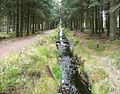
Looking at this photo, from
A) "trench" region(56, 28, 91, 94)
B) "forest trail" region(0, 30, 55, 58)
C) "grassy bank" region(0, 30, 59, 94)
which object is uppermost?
"forest trail" region(0, 30, 55, 58)

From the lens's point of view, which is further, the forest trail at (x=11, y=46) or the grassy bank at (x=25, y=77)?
the forest trail at (x=11, y=46)

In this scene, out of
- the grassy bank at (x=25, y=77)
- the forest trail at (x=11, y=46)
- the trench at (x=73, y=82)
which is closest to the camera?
the grassy bank at (x=25, y=77)

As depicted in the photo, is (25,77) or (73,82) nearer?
(25,77)

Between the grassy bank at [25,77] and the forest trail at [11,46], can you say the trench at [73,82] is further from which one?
the forest trail at [11,46]

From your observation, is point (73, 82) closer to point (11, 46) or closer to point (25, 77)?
point (25, 77)

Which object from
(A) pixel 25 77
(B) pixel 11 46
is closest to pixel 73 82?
(A) pixel 25 77

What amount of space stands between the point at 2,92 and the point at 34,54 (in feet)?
11.9

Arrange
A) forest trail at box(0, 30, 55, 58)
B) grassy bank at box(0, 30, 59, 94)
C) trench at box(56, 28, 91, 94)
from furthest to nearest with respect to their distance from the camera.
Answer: forest trail at box(0, 30, 55, 58)
trench at box(56, 28, 91, 94)
grassy bank at box(0, 30, 59, 94)

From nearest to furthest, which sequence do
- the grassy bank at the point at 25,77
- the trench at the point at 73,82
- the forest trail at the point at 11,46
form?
the grassy bank at the point at 25,77
the trench at the point at 73,82
the forest trail at the point at 11,46

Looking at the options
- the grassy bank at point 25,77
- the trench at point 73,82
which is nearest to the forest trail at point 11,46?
the grassy bank at point 25,77

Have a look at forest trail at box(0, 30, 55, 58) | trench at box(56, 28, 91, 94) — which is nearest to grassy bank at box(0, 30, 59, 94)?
trench at box(56, 28, 91, 94)

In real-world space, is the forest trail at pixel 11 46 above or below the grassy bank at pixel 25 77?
above

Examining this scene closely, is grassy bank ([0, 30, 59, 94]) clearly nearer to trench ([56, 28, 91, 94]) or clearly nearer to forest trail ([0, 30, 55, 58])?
trench ([56, 28, 91, 94])

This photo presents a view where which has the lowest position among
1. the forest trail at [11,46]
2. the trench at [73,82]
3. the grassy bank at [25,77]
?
the trench at [73,82]
